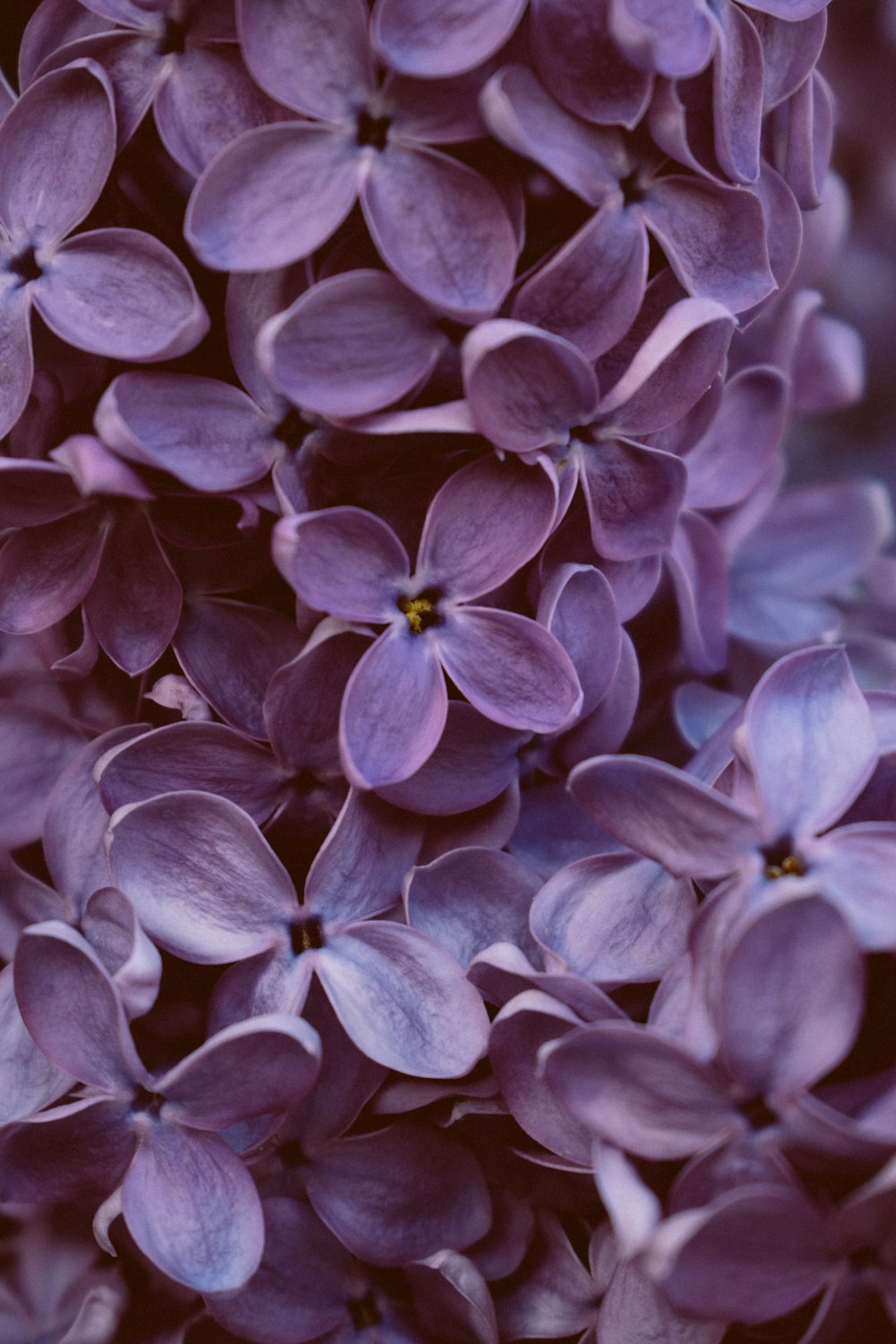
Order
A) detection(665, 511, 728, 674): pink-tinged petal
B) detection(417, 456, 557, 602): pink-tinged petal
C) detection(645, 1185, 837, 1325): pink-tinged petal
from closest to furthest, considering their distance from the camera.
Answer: detection(645, 1185, 837, 1325): pink-tinged petal
detection(417, 456, 557, 602): pink-tinged petal
detection(665, 511, 728, 674): pink-tinged petal

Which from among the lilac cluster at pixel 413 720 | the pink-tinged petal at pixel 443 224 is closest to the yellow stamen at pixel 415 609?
the lilac cluster at pixel 413 720

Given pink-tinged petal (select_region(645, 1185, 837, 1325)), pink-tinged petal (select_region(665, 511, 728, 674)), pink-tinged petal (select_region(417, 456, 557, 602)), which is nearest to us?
pink-tinged petal (select_region(645, 1185, 837, 1325))

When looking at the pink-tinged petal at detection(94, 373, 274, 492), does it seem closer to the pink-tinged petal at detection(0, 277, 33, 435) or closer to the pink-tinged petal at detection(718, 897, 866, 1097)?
the pink-tinged petal at detection(0, 277, 33, 435)

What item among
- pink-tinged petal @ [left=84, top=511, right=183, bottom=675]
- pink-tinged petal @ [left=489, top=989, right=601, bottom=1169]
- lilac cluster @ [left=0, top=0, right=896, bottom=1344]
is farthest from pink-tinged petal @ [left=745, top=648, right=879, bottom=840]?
pink-tinged petal @ [left=84, top=511, right=183, bottom=675]

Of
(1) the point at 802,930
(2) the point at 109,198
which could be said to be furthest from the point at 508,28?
(1) the point at 802,930

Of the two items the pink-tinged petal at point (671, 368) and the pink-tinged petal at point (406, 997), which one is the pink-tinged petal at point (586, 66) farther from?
the pink-tinged petal at point (406, 997)

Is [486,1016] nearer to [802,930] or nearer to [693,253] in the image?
[802,930]
